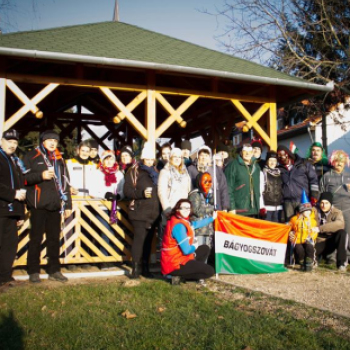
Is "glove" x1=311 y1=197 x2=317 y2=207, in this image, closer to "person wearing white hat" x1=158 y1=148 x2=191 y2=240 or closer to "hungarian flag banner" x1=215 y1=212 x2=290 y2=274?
"hungarian flag banner" x1=215 y1=212 x2=290 y2=274

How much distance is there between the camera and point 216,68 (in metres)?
8.77

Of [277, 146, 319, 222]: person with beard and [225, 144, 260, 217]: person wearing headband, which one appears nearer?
[225, 144, 260, 217]: person wearing headband

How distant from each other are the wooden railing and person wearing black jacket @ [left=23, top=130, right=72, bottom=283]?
576 mm

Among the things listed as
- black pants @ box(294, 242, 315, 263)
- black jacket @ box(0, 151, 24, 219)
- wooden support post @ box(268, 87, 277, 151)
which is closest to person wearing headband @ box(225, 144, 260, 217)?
black pants @ box(294, 242, 315, 263)

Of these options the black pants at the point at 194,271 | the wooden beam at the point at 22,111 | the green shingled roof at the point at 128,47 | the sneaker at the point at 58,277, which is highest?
the green shingled roof at the point at 128,47

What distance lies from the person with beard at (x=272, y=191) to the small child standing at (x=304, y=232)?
19.0 inches

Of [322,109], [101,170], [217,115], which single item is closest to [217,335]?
[101,170]

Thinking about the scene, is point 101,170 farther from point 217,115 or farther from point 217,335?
point 217,115

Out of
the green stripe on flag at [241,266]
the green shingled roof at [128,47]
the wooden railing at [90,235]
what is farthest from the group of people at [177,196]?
the green shingled roof at [128,47]

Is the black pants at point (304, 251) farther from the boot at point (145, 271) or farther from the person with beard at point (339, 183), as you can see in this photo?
the boot at point (145, 271)

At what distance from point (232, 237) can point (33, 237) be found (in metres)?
2.94

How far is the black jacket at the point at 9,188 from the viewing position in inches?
234

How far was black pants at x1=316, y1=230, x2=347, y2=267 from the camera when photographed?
7580 millimetres

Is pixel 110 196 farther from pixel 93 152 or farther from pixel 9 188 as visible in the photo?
pixel 9 188
